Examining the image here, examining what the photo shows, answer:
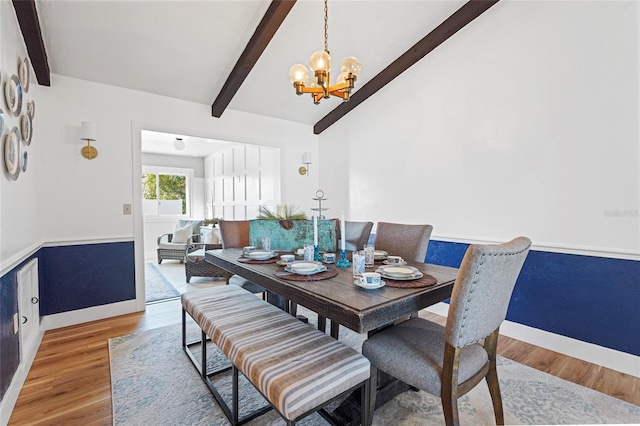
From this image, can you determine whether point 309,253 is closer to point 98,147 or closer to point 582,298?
point 582,298

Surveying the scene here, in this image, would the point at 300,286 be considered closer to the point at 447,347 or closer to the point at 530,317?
the point at 447,347

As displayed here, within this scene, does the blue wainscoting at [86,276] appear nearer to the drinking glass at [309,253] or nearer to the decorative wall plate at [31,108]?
the decorative wall plate at [31,108]

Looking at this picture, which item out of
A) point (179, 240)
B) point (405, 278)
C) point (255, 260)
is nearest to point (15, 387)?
point (255, 260)

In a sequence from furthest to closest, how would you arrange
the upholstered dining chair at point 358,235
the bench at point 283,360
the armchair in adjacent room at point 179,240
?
the armchair in adjacent room at point 179,240 < the upholstered dining chair at point 358,235 < the bench at point 283,360

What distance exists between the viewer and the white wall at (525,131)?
6.77 ft

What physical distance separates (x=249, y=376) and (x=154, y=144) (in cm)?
584

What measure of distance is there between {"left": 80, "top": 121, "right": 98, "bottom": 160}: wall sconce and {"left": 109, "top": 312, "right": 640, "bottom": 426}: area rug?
1.96m

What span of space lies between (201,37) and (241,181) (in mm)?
3145

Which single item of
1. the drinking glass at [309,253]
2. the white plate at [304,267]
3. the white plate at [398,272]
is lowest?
the white plate at [398,272]

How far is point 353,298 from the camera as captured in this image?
1.24 m

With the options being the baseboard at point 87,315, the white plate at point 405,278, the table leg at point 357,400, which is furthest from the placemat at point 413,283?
the baseboard at point 87,315

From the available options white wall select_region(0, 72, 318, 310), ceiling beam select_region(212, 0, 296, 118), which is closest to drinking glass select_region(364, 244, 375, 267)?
ceiling beam select_region(212, 0, 296, 118)

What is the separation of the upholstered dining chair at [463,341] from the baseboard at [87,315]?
280 centimetres

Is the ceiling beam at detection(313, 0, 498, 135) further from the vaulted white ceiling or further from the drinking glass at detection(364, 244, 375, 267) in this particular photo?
the drinking glass at detection(364, 244, 375, 267)
